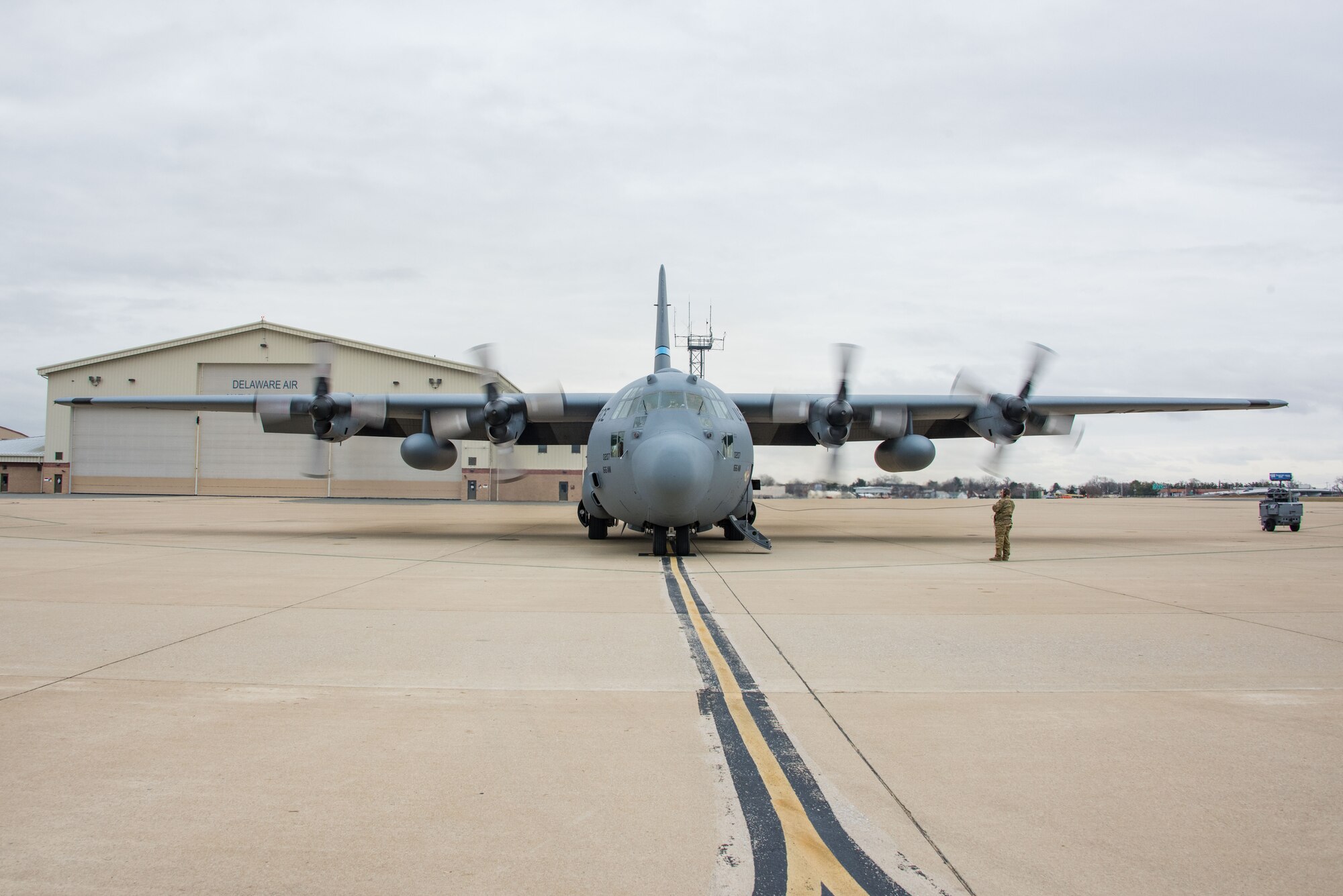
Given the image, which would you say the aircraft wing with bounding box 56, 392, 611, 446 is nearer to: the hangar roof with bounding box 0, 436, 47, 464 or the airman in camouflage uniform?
the airman in camouflage uniform

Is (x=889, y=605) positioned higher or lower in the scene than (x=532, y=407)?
lower

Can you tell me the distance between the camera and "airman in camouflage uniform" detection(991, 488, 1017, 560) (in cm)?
1581

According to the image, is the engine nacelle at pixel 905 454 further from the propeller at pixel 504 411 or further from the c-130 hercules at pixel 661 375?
the propeller at pixel 504 411

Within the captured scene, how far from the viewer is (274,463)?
51969mm

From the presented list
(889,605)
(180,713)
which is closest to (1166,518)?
(889,605)

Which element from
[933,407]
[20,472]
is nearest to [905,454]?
[933,407]

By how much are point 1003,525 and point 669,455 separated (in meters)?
6.87

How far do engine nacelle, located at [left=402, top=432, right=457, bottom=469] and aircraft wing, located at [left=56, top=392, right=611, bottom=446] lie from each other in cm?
52

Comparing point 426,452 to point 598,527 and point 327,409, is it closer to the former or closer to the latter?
point 327,409

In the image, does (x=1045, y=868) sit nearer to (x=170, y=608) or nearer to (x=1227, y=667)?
(x=1227, y=667)

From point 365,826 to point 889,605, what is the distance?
7.42 m

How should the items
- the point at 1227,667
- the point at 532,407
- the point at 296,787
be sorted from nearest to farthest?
the point at 296,787
the point at 1227,667
the point at 532,407

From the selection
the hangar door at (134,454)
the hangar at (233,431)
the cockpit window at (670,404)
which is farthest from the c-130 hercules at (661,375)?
the hangar door at (134,454)

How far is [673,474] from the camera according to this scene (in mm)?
14055
